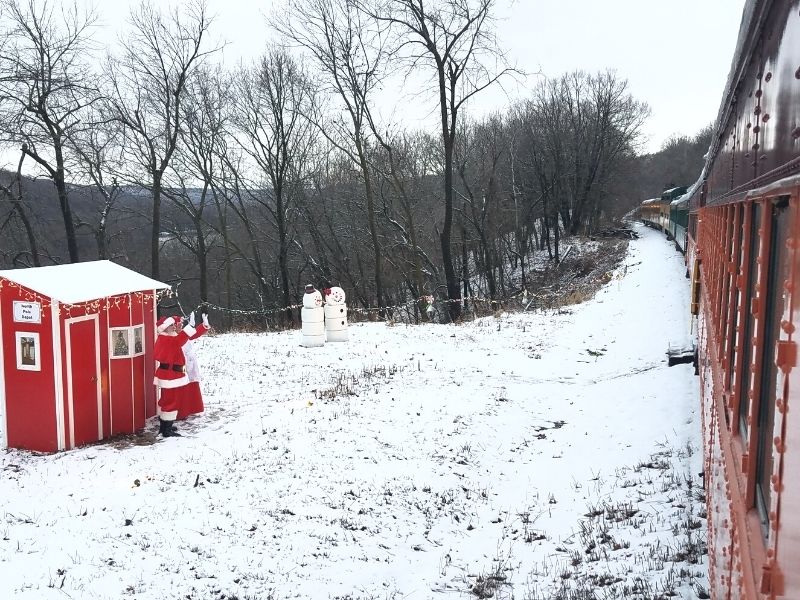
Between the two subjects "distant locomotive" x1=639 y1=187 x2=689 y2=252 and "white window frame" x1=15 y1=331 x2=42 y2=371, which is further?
"distant locomotive" x1=639 y1=187 x2=689 y2=252

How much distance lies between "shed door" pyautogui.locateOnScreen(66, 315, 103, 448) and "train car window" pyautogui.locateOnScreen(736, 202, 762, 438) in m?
8.39

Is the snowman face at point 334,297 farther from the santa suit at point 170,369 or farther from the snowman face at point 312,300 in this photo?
the santa suit at point 170,369

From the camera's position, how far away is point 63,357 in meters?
8.62

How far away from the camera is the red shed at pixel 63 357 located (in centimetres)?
860

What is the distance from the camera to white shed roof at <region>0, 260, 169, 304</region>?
28.1ft

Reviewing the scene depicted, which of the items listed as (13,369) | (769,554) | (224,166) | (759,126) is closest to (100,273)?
(13,369)

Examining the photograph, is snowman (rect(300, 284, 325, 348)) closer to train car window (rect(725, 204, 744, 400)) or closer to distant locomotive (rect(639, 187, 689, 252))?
train car window (rect(725, 204, 744, 400))

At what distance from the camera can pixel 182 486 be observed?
7.53 m

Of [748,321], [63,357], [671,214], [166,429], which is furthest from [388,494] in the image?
[671,214]

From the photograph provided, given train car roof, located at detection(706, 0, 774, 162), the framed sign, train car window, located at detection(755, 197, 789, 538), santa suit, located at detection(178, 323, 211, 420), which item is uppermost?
train car roof, located at detection(706, 0, 774, 162)

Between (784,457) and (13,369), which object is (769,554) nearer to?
(784,457)

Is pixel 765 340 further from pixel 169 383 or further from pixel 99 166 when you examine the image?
pixel 99 166

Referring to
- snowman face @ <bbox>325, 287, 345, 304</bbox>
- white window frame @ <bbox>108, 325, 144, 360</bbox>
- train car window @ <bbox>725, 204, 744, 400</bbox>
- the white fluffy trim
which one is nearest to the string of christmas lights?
white window frame @ <bbox>108, 325, 144, 360</bbox>

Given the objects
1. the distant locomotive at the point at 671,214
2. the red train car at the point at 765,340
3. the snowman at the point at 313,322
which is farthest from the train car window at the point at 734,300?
the distant locomotive at the point at 671,214
